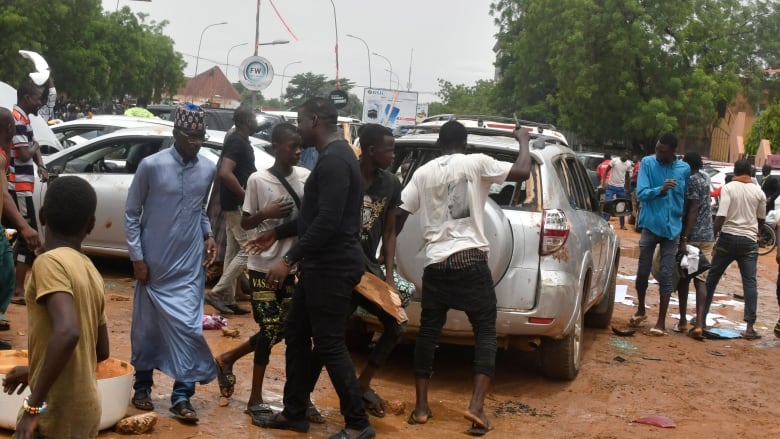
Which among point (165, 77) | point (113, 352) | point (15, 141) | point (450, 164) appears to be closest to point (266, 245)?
point (450, 164)

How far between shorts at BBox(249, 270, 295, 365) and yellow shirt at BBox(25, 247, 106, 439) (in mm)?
2199

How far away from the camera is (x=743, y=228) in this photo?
9.66 m

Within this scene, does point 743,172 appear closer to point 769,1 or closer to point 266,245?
point 266,245

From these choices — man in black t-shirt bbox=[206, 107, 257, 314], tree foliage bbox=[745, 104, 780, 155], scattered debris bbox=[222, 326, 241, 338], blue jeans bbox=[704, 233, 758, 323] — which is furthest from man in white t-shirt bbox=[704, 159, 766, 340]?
tree foliage bbox=[745, 104, 780, 155]

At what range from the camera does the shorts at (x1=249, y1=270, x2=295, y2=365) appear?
5.60 meters

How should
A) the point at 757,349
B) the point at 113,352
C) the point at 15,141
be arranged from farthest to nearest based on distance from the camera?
the point at 757,349, the point at 15,141, the point at 113,352

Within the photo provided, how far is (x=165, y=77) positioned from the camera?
245 feet

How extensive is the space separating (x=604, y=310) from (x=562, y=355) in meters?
2.81

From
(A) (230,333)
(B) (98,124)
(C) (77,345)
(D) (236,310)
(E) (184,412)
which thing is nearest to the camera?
(C) (77,345)

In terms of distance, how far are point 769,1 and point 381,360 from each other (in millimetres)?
49100

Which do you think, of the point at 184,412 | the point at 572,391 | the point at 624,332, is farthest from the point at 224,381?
the point at 624,332

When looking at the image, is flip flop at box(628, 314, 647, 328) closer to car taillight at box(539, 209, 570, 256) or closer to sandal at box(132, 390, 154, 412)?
car taillight at box(539, 209, 570, 256)

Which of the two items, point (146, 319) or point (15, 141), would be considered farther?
point (15, 141)

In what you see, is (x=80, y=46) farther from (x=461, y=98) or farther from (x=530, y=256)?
(x=461, y=98)
